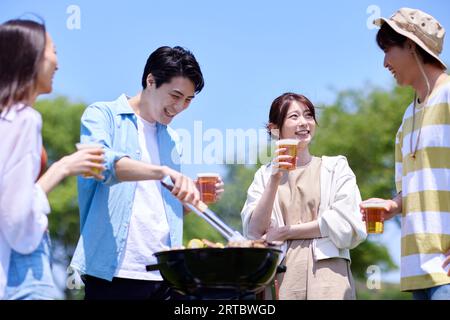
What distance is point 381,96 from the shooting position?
27531mm

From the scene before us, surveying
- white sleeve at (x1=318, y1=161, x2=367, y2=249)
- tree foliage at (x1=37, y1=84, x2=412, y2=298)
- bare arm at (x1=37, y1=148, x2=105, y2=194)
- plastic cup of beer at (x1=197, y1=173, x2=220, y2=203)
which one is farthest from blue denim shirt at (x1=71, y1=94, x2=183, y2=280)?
tree foliage at (x1=37, y1=84, x2=412, y2=298)

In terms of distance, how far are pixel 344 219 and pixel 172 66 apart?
4.79 ft

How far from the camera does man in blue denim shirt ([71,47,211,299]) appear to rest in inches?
169

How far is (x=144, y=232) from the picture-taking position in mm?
4465

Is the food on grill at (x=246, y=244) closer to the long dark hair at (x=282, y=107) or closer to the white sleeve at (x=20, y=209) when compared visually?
the white sleeve at (x=20, y=209)

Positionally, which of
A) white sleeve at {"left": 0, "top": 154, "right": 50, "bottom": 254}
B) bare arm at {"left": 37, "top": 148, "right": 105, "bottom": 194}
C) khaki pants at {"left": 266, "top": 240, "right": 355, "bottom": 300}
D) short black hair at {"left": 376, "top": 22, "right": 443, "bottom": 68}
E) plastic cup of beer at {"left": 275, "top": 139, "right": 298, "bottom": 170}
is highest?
short black hair at {"left": 376, "top": 22, "right": 443, "bottom": 68}

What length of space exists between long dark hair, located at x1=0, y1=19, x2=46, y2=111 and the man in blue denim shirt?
28.3 inches

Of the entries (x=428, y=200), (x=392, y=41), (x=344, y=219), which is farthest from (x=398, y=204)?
(x=392, y=41)

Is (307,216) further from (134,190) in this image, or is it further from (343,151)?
(343,151)

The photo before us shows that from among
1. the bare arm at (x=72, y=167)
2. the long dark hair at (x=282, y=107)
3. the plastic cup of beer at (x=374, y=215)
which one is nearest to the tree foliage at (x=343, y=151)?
the long dark hair at (x=282, y=107)

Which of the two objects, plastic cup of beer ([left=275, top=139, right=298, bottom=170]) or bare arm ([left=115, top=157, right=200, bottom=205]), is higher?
plastic cup of beer ([left=275, top=139, right=298, bottom=170])

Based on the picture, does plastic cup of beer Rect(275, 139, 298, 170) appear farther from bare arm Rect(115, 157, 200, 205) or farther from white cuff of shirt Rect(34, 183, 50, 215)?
white cuff of shirt Rect(34, 183, 50, 215)

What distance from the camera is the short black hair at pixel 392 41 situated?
168 inches
